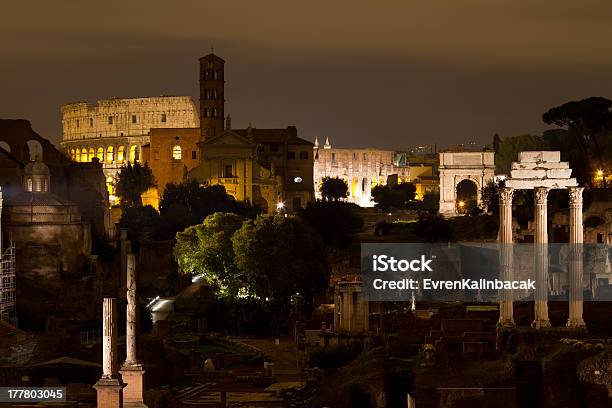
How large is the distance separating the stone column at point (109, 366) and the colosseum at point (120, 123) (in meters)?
78.1

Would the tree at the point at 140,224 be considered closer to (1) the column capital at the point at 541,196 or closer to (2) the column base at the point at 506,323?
(2) the column base at the point at 506,323

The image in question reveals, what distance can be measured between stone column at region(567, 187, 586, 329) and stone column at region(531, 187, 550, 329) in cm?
43

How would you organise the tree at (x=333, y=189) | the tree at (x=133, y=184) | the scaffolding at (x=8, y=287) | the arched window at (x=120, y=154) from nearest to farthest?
the scaffolding at (x=8, y=287) → the tree at (x=133, y=184) → the tree at (x=333, y=189) → the arched window at (x=120, y=154)

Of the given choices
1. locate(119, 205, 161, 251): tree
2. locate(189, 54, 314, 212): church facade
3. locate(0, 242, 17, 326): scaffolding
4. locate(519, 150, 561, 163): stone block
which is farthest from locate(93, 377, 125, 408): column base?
locate(189, 54, 314, 212): church facade

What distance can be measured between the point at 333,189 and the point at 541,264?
55.4 m

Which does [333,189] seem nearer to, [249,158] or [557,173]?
[249,158]

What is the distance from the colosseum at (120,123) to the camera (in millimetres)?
98938

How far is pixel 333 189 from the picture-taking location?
276ft

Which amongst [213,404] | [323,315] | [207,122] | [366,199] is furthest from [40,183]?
[366,199]

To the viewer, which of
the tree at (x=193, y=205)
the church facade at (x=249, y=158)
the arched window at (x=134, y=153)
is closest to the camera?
the tree at (x=193, y=205)

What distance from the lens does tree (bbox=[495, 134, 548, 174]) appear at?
7394 cm

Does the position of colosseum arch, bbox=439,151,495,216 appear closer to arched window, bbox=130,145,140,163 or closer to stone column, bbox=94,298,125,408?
arched window, bbox=130,145,140,163

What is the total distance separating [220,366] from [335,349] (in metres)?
2.29

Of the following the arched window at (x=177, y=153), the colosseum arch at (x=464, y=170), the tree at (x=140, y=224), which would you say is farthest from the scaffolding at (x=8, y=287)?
the arched window at (x=177, y=153)
